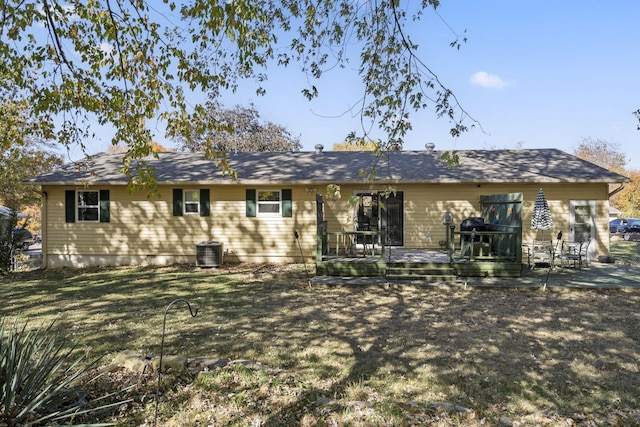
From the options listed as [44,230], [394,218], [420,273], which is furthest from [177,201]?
[420,273]

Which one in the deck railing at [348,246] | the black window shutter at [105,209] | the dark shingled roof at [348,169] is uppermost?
the dark shingled roof at [348,169]

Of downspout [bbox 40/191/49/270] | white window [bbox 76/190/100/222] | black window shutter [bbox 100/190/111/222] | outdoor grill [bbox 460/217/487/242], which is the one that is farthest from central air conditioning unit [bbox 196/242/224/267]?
outdoor grill [bbox 460/217/487/242]

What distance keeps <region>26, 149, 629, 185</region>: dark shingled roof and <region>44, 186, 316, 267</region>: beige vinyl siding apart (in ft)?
1.82

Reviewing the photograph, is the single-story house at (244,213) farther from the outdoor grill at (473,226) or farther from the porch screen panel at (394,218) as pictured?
the outdoor grill at (473,226)

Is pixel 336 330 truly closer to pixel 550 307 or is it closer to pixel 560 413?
pixel 560 413

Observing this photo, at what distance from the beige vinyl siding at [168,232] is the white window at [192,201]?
0.70 feet

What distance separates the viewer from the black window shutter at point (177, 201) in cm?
1281

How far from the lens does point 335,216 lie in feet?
42.0

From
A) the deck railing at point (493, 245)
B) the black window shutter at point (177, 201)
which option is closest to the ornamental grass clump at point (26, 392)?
the deck railing at point (493, 245)

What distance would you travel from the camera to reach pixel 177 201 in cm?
1280

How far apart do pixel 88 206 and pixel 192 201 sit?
3494mm

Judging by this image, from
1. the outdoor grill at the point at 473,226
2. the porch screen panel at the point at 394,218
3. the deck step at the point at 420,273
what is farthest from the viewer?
the porch screen panel at the point at 394,218

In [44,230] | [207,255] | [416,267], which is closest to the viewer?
[416,267]

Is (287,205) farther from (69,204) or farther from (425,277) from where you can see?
(69,204)
